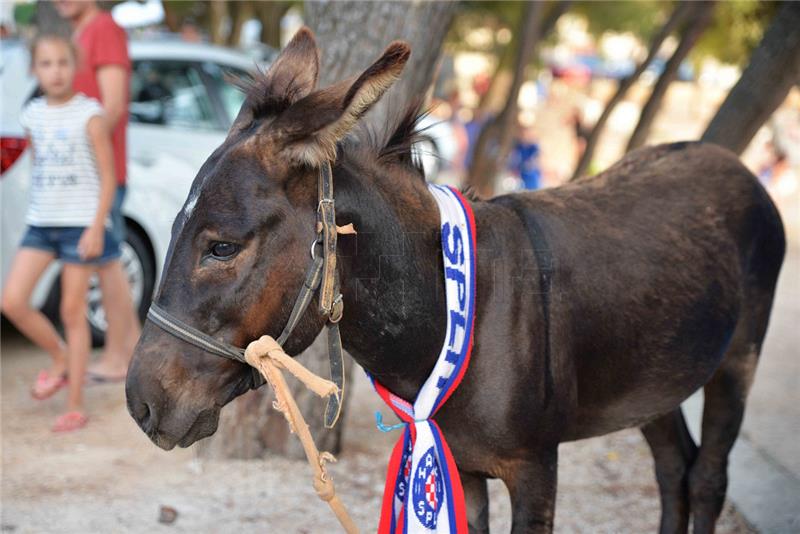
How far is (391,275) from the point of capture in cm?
269

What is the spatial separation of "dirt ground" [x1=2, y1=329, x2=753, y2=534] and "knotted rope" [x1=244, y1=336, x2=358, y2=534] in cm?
166

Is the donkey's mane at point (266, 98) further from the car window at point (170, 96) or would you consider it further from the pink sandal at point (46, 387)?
the car window at point (170, 96)

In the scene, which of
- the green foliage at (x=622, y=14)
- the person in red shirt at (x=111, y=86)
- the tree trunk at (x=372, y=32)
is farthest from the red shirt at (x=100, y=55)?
the green foliage at (x=622, y=14)

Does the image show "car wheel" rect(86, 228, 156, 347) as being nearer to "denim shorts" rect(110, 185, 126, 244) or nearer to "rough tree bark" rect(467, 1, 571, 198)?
"denim shorts" rect(110, 185, 126, 244)

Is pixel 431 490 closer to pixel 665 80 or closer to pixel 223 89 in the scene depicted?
pixel 223 89

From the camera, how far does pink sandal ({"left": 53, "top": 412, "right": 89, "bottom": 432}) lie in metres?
5.30

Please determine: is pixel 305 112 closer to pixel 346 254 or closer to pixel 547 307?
pixel 346 254

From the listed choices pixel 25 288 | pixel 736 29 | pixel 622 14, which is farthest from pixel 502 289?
pixel 622 14

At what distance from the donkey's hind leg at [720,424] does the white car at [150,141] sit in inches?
141

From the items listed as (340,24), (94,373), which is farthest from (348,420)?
(340,24)

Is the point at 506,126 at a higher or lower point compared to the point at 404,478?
higher

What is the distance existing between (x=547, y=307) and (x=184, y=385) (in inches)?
46.3

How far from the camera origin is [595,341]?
10.1 ft

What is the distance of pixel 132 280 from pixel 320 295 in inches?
195
